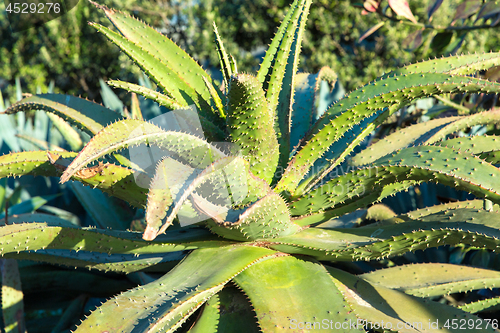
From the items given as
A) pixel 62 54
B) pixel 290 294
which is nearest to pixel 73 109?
pixel 290 294

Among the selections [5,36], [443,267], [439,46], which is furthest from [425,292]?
[5,36]

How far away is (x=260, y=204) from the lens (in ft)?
2.86

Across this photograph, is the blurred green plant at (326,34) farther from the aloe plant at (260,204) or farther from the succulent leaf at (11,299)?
the succulent leaf at (11,299)

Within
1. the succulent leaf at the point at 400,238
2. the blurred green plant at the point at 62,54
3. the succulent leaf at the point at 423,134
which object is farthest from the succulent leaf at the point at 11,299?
the blurred green plant at the point at 62,54

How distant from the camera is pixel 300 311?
0.89 meters

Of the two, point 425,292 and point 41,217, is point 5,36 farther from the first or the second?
point 425,292

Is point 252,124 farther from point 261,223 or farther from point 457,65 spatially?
point 457,65

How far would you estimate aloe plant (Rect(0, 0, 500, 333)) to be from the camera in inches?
34.1

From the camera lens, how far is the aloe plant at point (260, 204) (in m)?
0.87

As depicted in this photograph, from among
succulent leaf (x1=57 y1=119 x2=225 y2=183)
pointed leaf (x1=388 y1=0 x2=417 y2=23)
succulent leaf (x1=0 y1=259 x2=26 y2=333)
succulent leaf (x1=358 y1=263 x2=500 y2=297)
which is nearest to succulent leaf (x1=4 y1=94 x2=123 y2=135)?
succulent leaf (x1=57 y1=119 x2=225 y2=183)

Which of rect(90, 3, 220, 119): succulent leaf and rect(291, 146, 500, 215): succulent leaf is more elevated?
rect(90, 3, 220, 119): succulent leaf

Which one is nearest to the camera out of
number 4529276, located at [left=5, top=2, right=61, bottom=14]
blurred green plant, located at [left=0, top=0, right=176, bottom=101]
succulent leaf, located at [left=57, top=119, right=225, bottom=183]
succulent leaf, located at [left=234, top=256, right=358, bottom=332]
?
succulent leaf, located at [left=57, top=119, right=225, bottom=183]

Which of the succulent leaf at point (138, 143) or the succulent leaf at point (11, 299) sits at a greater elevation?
the succulent leaf at point (138, 143)

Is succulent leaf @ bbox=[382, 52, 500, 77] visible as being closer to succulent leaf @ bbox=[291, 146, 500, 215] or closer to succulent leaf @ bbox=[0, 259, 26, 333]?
succulent leaf @ bbox=[291, 146, 500, 215]
